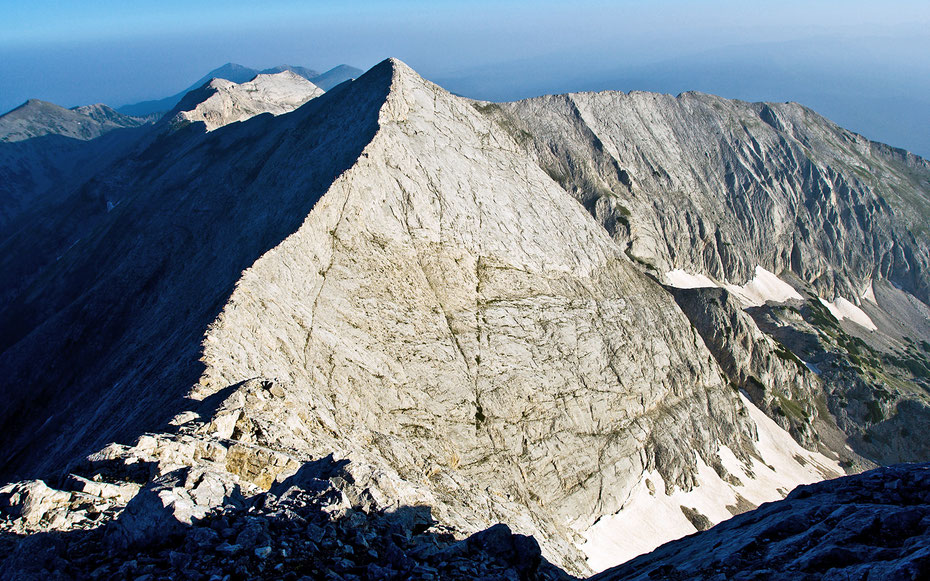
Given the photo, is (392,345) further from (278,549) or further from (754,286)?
(754,286)

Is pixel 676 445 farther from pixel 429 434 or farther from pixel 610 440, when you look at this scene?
pixel 429 434

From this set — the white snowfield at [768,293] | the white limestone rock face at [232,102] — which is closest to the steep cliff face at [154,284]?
the white limestone rock face at [232,102]

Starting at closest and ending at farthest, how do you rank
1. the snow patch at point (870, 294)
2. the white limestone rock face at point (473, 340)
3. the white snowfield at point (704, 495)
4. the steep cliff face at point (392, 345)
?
the steep cliff face at point (392, 345), the white limestone rock face at point (473, 340), the white snowfield at point (704, 495), the snow patch at point (870, 294)

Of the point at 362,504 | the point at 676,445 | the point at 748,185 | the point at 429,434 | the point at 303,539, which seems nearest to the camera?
the point at 303,539

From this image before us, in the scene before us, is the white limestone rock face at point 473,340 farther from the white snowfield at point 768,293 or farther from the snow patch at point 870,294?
the snow patch at point 870,294

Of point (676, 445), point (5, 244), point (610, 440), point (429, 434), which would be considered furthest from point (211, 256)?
point (5, 244)

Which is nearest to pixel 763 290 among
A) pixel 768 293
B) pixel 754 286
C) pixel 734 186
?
pixel 768 293

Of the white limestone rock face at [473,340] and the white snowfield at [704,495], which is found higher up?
the white limestone rock face at [473,340]
